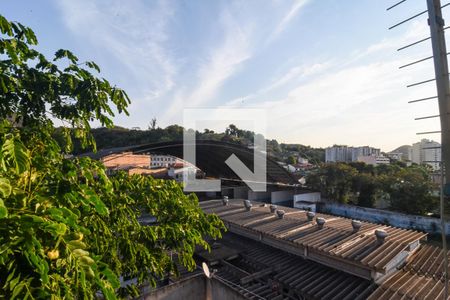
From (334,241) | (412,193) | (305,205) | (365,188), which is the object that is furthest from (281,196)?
(334,241)

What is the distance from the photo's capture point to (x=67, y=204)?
76.7 inches

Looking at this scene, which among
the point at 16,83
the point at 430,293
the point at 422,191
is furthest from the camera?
the point at 422,191

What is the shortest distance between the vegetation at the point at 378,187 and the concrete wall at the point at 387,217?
1.85 meters

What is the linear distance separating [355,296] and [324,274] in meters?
1.09

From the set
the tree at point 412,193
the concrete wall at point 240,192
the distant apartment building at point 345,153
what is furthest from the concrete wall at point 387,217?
the distant apartment building at point 345,153

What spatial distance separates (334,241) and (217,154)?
843 inches

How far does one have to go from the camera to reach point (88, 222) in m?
2.51

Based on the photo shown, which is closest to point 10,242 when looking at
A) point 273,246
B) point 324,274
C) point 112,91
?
point 112,91

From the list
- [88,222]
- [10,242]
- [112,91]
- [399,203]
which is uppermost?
[112,91]

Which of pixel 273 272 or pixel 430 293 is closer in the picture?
pixel 430 293

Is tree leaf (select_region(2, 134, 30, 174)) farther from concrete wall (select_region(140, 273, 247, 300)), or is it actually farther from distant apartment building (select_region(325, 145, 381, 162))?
distant apartment building (select_region(325, 145, 381, 162))

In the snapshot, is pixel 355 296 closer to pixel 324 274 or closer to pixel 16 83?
pixel 324 274

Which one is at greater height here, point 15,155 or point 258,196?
point 15,155

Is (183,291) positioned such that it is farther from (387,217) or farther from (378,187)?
(378,187)
